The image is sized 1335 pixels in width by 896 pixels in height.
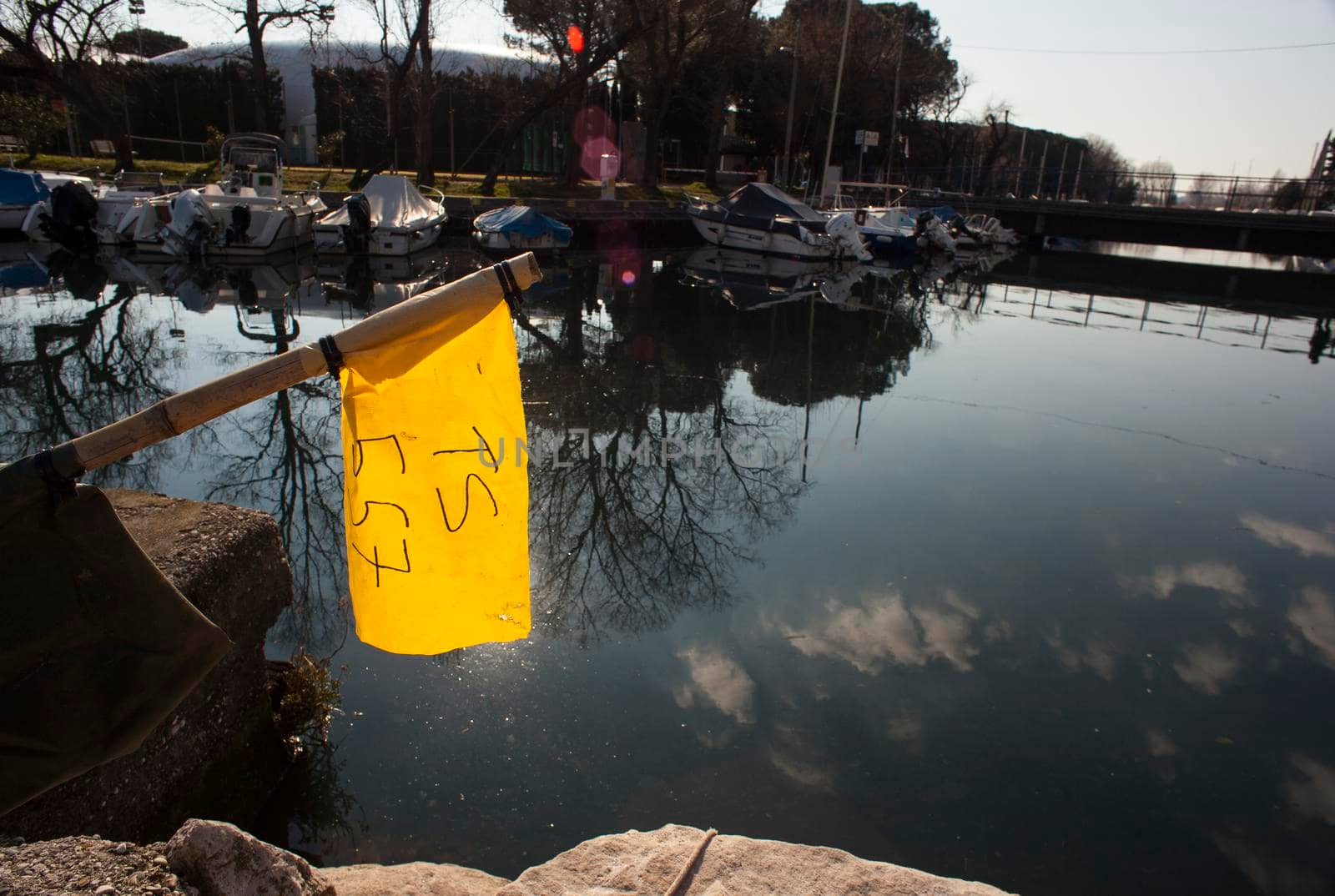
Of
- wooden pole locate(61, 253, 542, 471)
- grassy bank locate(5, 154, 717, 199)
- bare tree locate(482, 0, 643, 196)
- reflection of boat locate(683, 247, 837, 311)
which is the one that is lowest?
reflection of boat locate(683, 247, 837, 311)

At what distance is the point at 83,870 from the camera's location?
2217 mm

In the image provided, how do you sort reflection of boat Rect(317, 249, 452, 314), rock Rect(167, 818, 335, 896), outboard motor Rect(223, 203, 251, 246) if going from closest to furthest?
1. rock Rect(167, 818, 335, 896)
2. reflection of boat Rect(317, 249, 452, 314)
3. outboard motor Rect(223, 203, 251, 246)

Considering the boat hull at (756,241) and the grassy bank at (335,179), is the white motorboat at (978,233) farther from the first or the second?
the boat hull at (756,241)

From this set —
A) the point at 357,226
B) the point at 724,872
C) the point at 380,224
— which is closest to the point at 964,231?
the point at 380,224

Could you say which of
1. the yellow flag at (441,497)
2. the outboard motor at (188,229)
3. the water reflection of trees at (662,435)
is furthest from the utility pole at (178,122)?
the yellow flag at (441,497)

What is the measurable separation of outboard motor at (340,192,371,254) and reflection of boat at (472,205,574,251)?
10.6 ft

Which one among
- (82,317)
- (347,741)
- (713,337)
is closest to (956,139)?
(713,337)

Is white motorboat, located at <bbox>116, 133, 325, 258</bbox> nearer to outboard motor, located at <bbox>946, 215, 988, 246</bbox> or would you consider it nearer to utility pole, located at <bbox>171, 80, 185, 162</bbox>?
utility pole, located at <bbox>171, 80, 185, 162</bbox>

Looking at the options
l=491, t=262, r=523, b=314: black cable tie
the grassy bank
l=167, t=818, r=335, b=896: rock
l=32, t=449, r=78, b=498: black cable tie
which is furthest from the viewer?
the grassy bank

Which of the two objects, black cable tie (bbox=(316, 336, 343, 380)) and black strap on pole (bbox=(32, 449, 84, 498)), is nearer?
black strap on pole (bbox=(32, 449, 84, 498))

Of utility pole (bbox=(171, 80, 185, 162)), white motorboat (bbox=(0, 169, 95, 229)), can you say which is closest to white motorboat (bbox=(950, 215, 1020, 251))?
white motorboat (bbox=(0, 169, 95, 229))

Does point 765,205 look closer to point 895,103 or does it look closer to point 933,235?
point 933,235

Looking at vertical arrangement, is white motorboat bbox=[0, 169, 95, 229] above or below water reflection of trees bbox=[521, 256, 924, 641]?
above

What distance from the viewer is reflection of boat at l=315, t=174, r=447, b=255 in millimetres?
23156
